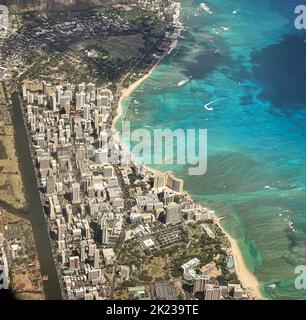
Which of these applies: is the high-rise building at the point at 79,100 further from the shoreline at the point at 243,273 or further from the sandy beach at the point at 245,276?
the sandy beach at the point at 245,276

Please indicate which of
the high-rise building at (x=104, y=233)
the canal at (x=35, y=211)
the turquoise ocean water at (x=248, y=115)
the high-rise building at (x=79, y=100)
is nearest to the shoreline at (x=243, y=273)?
the turquoise ocean water at (x=248, y=115)

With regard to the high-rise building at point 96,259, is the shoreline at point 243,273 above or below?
below

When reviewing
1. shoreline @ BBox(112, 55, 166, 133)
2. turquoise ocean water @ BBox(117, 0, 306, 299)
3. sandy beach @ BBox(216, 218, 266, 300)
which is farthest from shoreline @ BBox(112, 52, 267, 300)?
shoreline @ BBox(112, 55, 166, 133)

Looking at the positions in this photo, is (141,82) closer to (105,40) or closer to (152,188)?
(105,40)

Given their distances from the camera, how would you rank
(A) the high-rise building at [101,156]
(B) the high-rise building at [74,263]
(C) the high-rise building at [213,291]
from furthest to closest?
1. (A) the high-rise building at [101,156]
2. (B) the high-rise building at [74,263]
3. (C) the high-rise building at [213,291]

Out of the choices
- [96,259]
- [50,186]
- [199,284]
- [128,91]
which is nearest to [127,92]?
[128,91]

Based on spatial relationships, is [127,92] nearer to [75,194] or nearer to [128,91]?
[128,91]

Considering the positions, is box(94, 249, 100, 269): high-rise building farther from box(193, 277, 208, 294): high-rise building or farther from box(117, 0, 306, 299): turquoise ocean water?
box(117, 0, 306, 299): turquoise ocean water
